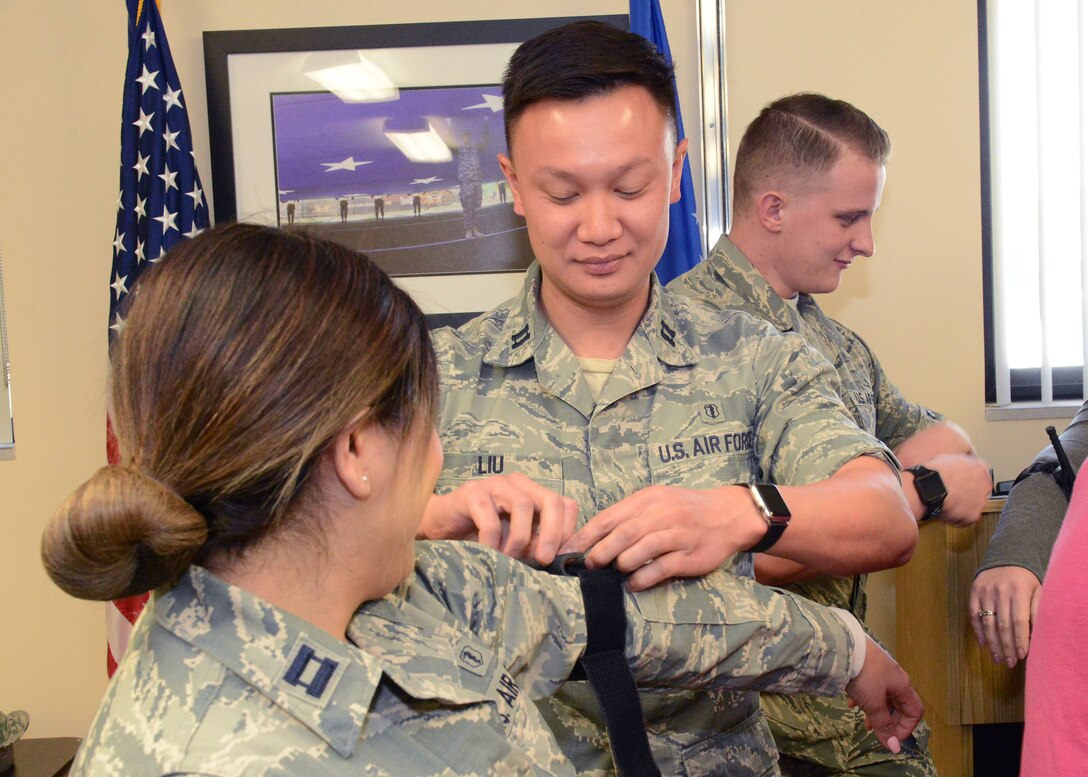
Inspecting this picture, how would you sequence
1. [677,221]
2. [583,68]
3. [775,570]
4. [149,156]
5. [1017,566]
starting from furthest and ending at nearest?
1. [677,221]
2. [149,156]
3. [1017,566]
4. [775,570]
5. [583,68]

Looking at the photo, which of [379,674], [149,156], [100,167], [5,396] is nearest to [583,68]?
[379,674]

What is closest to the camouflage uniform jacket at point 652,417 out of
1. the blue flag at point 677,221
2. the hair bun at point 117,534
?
the hair bun at point 117,534

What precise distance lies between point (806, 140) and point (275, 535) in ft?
5.85

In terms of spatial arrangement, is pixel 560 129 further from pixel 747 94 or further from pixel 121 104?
pixel 121 104

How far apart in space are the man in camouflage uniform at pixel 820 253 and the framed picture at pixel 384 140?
31.8 inches

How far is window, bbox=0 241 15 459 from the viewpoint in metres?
2.87

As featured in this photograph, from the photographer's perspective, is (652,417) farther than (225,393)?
Yes

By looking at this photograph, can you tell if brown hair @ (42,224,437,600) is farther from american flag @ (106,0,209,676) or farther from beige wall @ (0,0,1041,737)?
beige wall @ (0,0,1041,737)

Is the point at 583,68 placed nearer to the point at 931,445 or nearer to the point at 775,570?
the point at 775,570

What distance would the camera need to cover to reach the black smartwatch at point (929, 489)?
74.8 inches

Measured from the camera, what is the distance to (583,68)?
55.0 inches

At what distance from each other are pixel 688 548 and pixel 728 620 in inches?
3.9

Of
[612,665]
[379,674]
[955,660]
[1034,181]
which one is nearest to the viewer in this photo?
[379,674]

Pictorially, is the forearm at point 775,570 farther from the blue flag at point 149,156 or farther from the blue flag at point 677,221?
the blue flag at point 149,156
